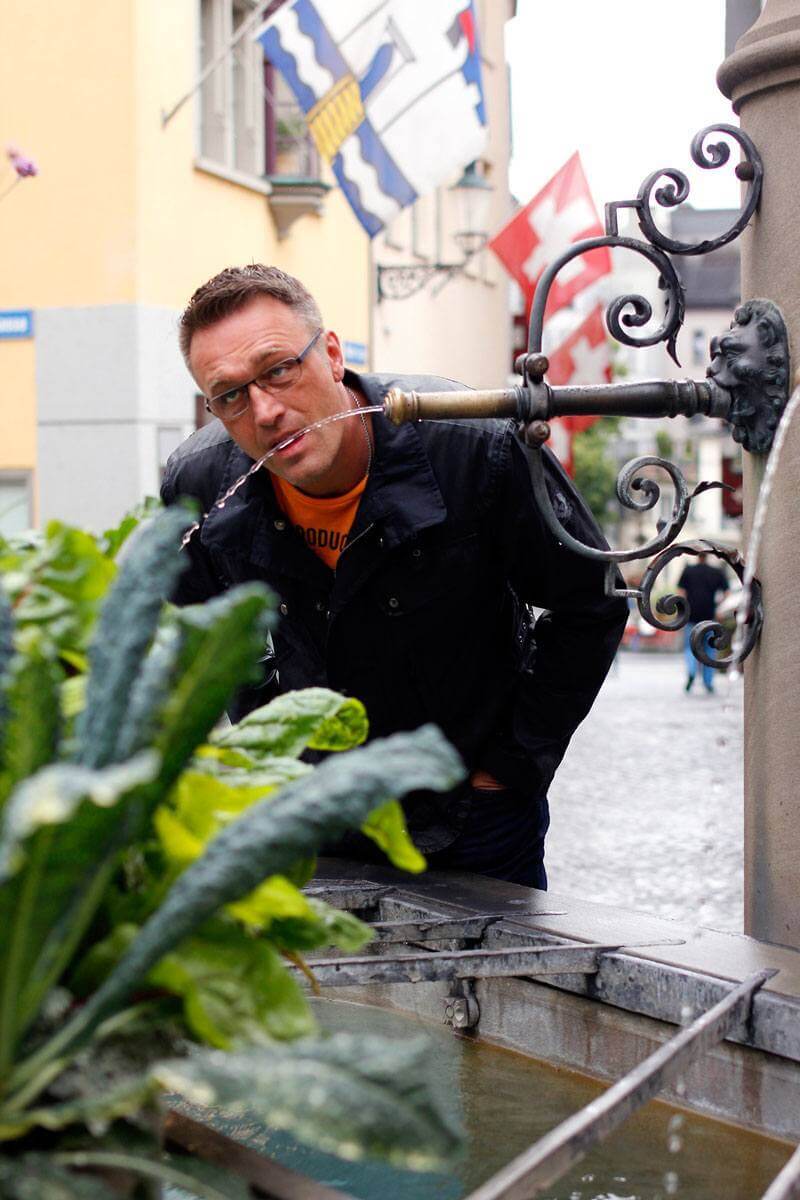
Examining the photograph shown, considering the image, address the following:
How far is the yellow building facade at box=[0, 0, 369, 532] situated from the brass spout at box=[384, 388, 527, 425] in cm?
1068

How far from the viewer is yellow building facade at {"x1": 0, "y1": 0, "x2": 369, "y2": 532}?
1295cm

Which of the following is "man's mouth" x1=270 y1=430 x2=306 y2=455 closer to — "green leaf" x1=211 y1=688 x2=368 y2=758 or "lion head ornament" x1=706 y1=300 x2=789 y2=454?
"lion head ornament" x1=706 y1=300 x2=789 y2=454

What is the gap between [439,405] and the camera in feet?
7.66

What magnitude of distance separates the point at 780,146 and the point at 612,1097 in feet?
5.14

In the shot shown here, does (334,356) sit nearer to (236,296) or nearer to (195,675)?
(236,296)

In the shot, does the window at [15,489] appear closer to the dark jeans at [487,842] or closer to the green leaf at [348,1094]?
the dark jeans at [487,842]

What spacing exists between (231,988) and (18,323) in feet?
41.2

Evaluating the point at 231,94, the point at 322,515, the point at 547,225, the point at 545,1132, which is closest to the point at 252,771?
the point at 545,1132

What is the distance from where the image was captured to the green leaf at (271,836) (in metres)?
→ 1.14

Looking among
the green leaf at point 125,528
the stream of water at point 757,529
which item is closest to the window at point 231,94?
the stream of water at point 757,529

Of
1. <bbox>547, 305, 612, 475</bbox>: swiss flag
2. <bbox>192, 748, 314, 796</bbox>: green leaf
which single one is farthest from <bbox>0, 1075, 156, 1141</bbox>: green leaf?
<bbox>547, 305, 612, 475</bbox>: swiss flag

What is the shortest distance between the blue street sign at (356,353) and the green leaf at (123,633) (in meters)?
15.4

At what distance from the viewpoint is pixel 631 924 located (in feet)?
8.29

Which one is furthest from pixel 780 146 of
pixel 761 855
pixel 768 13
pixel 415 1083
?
pixel 415 1083
